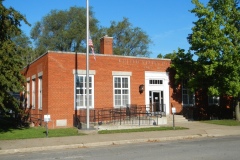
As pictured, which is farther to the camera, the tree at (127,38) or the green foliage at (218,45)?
the tree at (127,38)

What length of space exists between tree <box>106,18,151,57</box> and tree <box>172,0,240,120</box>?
128ft

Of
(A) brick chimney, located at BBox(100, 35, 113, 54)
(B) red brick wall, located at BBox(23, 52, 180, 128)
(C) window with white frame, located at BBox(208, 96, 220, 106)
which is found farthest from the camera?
(C) window with white frame, located at BBox(208, 96, 220, 106)

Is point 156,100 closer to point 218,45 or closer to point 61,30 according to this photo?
point 218,45

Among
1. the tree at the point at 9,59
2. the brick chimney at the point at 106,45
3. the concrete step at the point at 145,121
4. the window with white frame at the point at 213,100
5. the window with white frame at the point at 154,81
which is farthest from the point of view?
the window with white frame at the point at 213,100

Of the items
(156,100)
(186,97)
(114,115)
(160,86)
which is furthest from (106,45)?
(186,97)

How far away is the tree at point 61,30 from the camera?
56.9 meters

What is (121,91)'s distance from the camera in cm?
2500

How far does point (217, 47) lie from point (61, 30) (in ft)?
134

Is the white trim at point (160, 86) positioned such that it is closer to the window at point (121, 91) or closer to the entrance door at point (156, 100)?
the entrance door at point (156, 100)

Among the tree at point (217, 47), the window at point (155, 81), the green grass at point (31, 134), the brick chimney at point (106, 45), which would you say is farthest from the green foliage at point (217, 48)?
the green grass at point (31, 134)

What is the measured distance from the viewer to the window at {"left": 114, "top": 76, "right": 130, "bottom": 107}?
24.8 meters

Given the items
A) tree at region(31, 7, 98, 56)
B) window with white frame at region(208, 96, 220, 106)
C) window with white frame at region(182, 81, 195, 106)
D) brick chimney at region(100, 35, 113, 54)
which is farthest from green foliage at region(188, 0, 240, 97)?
tree at region(31, 7, 98, 56)

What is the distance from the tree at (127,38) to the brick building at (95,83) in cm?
3694

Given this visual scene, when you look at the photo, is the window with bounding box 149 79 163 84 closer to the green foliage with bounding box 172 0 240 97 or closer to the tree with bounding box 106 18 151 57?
the green foliage with bounding box 172 0 240 97
